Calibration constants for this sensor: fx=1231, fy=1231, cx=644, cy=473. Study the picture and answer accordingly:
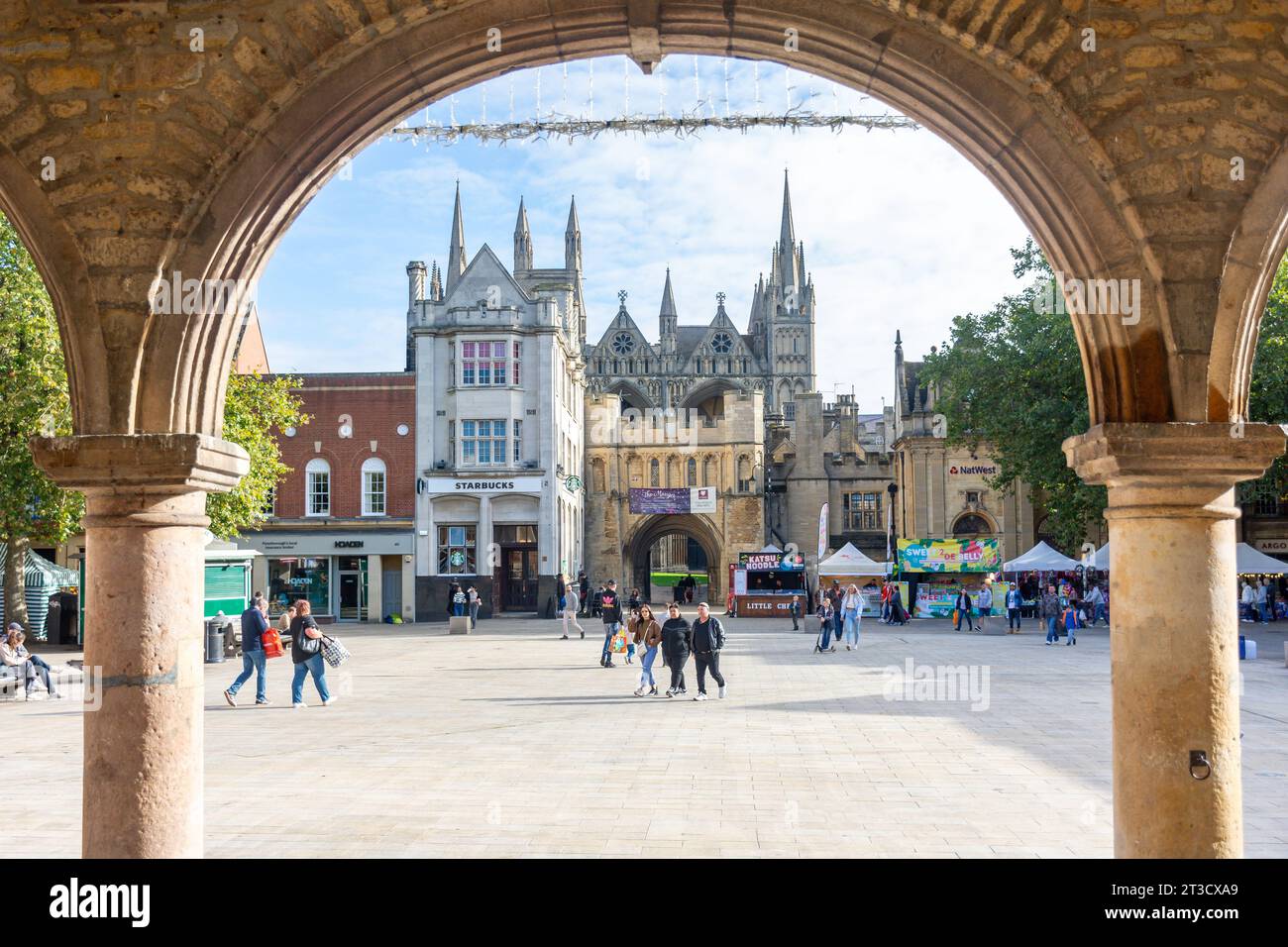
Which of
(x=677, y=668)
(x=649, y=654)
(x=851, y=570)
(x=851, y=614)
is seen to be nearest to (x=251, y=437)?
(x=851, y=614)

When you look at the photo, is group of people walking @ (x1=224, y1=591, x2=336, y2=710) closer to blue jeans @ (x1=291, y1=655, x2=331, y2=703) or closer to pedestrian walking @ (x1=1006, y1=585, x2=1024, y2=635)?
blue jeans @ (x1=291, y1=655, x2=331, y2=703)

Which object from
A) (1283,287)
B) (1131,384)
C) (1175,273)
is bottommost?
(1131,384)

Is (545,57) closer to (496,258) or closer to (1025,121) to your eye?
(1025,121)

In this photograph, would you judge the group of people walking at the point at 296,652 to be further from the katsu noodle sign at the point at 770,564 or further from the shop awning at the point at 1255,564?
the katsu noodle sign at the point at 770,564

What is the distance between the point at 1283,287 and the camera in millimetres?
27875

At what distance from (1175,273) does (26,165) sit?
5.29 meters

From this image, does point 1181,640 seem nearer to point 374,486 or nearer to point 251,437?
point 251,437

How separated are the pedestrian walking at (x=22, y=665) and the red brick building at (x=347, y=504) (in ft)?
77.7

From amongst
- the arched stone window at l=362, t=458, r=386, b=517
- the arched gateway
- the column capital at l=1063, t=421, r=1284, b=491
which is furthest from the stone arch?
the arched stone window at l=362, t=458, r=386, b=517

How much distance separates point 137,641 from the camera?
18.4 feet

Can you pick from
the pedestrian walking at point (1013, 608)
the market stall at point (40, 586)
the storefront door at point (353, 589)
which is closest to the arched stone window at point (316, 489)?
the storefront door at point (353, 589)

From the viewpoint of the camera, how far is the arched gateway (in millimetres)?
5457
